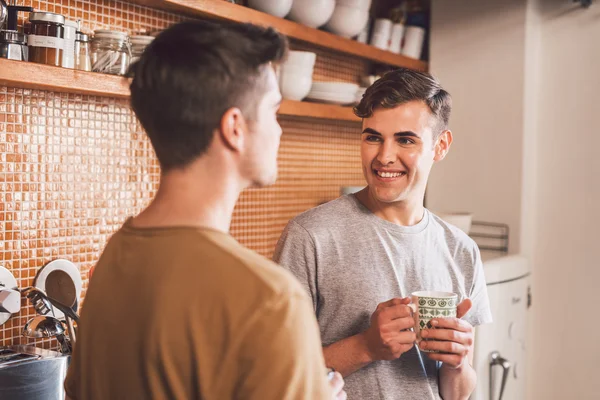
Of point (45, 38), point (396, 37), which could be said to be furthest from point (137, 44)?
point (396, 37)

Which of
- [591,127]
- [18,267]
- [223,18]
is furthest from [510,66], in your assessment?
[18,267]

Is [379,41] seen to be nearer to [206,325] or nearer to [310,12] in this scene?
[310,12]

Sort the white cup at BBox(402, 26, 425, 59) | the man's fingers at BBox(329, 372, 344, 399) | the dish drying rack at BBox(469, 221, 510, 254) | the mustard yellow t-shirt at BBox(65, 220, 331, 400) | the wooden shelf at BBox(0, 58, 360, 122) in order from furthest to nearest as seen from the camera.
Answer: the white cup at BBox(402, 26, 425, 59), the dish drying rack at BBox(469, 221, 510, 254), the wooden shelf at BBox(0, 58, 360, 122), the man's fingers at BBox(329, 372, 344, 399), the mustard yellow t-shirt at BBox(65, 220, 331, 400)

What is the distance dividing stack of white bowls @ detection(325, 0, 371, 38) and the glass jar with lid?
3.68 ft

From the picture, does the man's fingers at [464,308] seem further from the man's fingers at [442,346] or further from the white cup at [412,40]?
the white cup at [412,40]

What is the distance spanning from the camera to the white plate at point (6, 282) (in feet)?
5.06

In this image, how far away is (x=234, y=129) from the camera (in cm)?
75

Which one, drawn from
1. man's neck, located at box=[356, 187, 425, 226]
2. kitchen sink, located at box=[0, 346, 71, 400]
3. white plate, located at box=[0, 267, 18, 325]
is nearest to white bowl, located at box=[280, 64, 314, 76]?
man's neck, located at box=[356, 187, 425, 226]

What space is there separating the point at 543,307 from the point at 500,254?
28 cm

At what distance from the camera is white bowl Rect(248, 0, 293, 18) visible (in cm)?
208

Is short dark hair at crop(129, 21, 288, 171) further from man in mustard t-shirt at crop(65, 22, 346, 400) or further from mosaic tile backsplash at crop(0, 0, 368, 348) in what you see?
mosaic tile backsplash at crop(0, 0, 368, 348)

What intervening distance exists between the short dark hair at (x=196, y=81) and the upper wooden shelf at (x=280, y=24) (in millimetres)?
1061

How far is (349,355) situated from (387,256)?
223 millimetres

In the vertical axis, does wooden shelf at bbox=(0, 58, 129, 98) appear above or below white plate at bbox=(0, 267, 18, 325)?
above
